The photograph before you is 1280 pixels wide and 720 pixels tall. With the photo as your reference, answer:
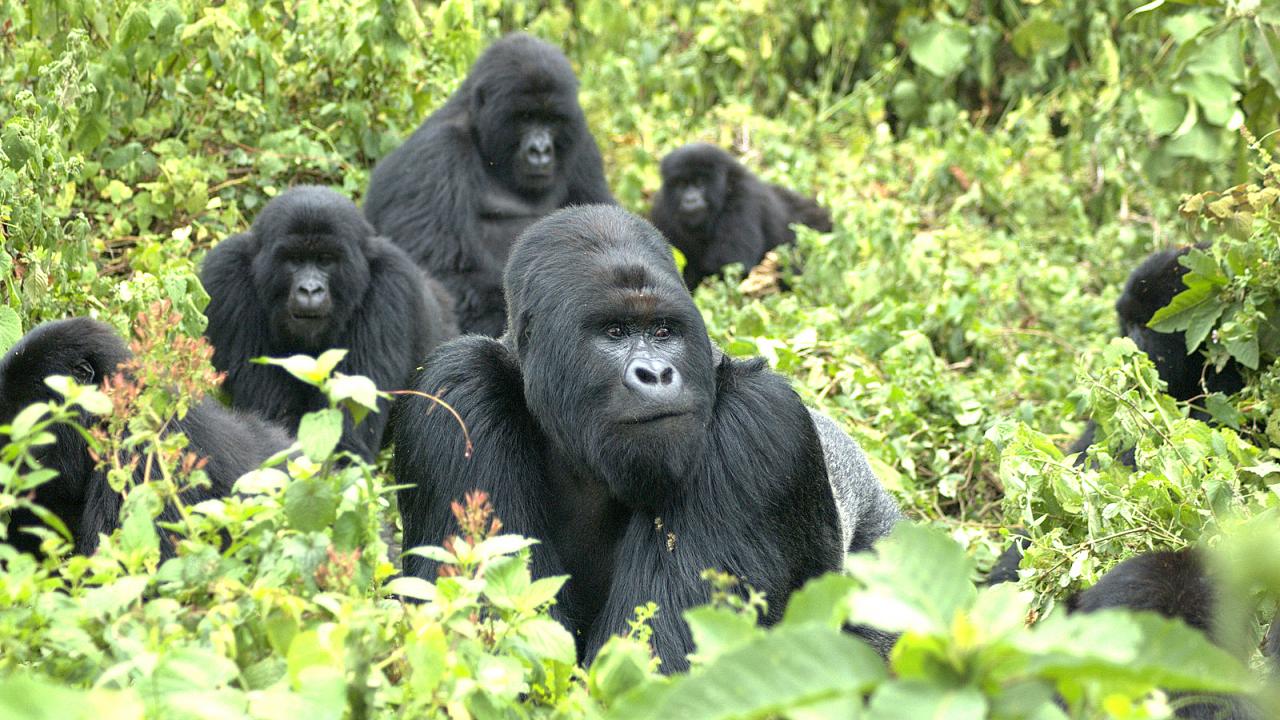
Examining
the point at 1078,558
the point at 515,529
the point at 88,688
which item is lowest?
the point at 1078,558

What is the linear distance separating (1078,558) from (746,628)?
1963 mm

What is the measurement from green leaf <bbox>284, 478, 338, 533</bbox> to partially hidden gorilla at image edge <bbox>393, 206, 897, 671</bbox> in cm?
87

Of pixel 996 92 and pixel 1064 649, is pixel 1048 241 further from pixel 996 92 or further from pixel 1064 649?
pixel 1064 649

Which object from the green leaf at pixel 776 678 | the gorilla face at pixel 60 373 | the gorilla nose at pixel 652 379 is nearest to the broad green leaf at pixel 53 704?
the green leaf at pixel 776 678

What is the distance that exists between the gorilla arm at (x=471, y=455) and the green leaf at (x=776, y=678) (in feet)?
5.08

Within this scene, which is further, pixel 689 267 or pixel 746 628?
pixel 689 267

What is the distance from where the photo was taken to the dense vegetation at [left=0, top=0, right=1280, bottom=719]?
175 cm

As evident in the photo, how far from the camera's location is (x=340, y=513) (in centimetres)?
237

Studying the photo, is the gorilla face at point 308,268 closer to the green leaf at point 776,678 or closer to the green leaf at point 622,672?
the green leaf at point 622,672

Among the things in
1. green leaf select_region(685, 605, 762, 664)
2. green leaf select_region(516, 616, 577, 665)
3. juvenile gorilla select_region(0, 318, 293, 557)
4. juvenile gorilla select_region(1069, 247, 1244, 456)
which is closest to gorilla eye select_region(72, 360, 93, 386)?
juvenile gorilla select_region(0, 318, 293, 557)

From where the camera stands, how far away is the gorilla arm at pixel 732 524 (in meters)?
3.14

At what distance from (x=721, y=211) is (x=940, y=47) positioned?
208 cm

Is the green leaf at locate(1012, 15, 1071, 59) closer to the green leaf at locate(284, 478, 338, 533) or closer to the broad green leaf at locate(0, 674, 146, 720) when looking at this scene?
the green leaf at locate(284, 478, 338, 533)

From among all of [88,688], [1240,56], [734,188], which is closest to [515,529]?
[88,688]
